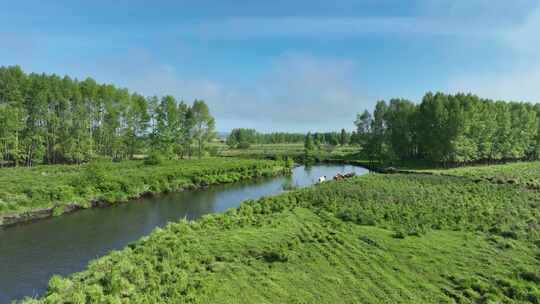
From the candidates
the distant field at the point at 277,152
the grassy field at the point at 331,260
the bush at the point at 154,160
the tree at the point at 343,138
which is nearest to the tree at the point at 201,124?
the distant field at the point at 277,152

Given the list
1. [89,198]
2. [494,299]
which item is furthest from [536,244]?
[89,198]

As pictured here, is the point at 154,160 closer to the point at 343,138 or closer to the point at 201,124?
the point at 201,124

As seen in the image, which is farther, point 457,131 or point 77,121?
point 457,131

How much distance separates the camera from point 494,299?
8914 mm

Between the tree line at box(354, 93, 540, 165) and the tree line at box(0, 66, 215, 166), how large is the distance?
4650 cm

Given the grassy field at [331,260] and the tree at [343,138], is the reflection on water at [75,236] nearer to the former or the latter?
the grassy field at [331,260]

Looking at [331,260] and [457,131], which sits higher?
[457,131]

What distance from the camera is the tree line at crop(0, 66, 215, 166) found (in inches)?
1542

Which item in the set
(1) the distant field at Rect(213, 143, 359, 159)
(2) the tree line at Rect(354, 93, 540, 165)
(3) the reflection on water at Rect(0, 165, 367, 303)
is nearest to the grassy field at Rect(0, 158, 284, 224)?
(3) the reflection on water at Rect(0, 165, 367, 303)

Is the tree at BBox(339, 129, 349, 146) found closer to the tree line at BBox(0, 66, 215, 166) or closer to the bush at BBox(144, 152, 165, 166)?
the tree line at BBox(0, 66, 215, 166)

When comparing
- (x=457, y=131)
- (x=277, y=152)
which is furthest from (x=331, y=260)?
(x=277, y=152)

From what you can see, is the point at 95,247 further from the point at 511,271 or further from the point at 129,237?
the point at 511,271

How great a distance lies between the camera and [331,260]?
11.7 meters

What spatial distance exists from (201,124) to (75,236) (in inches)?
1840
